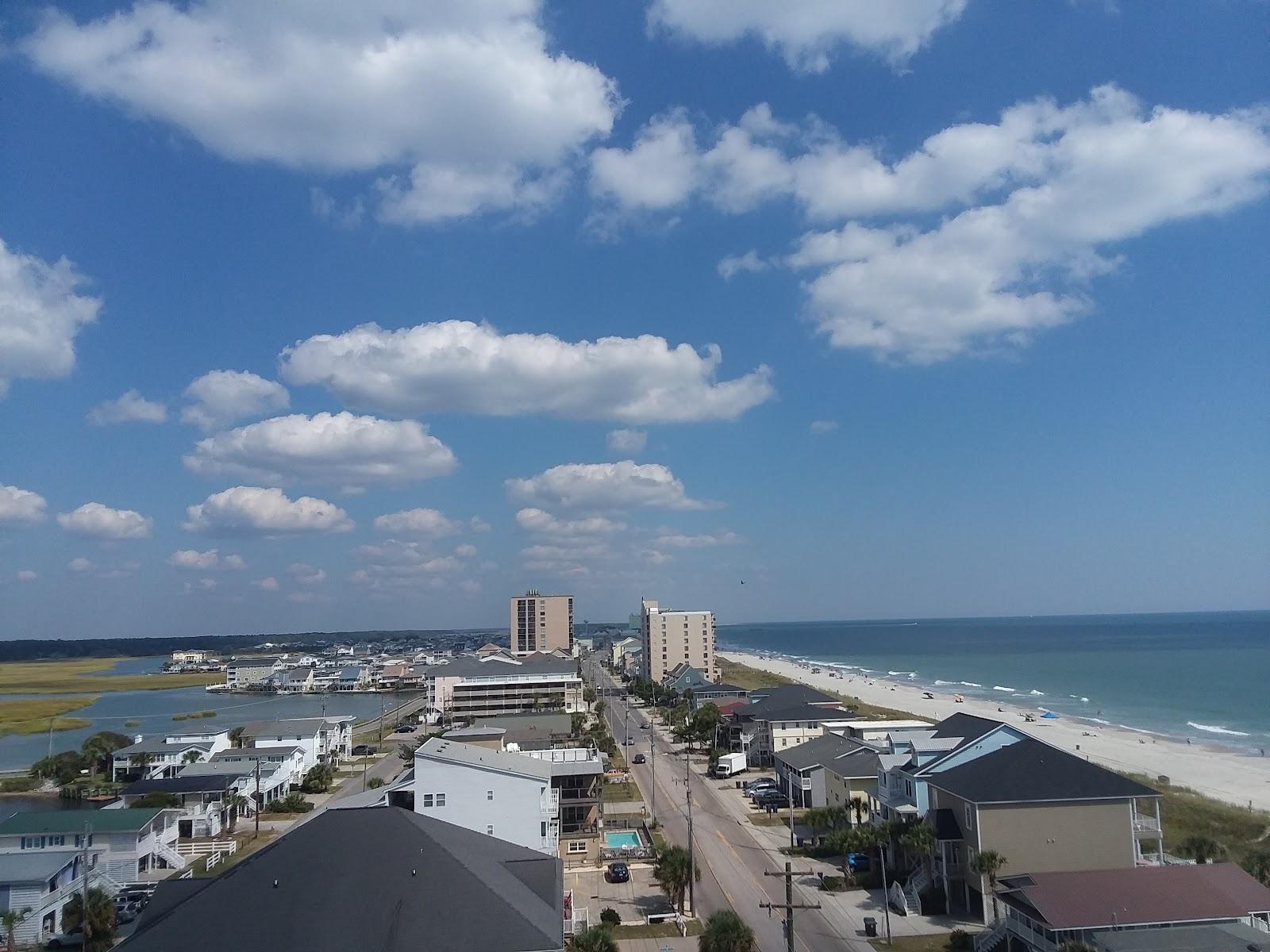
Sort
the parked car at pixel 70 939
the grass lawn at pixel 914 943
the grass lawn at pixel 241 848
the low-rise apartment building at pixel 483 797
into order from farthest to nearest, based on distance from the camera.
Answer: the grass lawn at pixel 241 848 < the low-rise apartment building at pixel 483 797 < the parked car at pixel 70 939 < the grass lawn at pixel 914 943

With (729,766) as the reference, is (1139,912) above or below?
above

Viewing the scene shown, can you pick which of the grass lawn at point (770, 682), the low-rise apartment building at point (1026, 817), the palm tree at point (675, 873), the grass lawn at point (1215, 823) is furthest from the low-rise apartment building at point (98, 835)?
the grass lawn at point (770, 682)

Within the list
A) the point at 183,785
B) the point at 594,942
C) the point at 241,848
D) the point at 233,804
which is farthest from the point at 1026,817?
the point at 183,785

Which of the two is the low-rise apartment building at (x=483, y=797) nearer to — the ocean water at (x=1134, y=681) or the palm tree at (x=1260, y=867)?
the palm tree at (x=1260, y=867)

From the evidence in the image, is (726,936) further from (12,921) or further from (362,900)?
(12,921)

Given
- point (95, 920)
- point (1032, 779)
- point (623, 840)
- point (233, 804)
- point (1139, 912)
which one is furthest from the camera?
point (233, 804)

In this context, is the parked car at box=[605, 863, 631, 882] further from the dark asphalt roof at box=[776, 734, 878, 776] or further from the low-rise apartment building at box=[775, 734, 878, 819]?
the dark asphalt roof at box=[776, 734, 878, 776]
